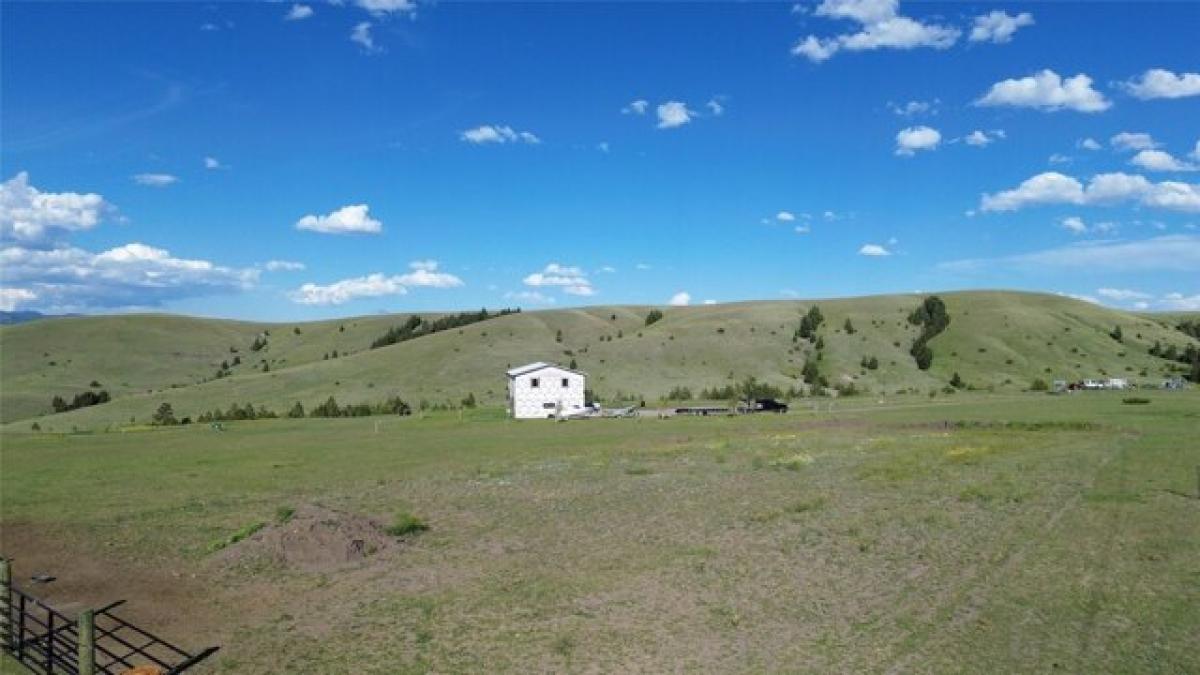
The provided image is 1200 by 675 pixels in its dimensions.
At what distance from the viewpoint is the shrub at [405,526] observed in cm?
2722

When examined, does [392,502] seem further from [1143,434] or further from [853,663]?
[1143,434]

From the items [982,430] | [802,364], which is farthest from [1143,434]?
[802,364]

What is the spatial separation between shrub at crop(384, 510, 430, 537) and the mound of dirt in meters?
0.51

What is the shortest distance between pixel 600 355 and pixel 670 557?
97536 mm

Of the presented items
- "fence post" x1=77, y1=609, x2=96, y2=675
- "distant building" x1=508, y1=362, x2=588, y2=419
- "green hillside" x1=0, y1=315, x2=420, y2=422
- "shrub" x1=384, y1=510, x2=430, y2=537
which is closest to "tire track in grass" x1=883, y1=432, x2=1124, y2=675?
"fence post" x1=77, y1=609, x2=96, y2=675

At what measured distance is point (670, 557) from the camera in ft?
77.3

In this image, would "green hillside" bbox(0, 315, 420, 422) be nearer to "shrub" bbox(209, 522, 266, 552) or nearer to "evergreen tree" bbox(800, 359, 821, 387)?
"evergreen tree" bbox(800, 359, 821, 387)

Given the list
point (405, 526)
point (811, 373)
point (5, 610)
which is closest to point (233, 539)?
point (405, 526)

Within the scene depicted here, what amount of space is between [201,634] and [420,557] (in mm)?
7190

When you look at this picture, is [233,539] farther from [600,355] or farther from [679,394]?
[600,355]

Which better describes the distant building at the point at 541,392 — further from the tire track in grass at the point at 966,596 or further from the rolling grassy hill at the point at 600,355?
the tire track in grass at the point at 966,596

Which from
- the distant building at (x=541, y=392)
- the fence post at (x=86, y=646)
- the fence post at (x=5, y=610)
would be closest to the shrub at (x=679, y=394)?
the distant building at (x=541, y=392)

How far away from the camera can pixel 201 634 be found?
18.2m

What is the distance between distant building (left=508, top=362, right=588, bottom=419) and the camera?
8238 centimetres
